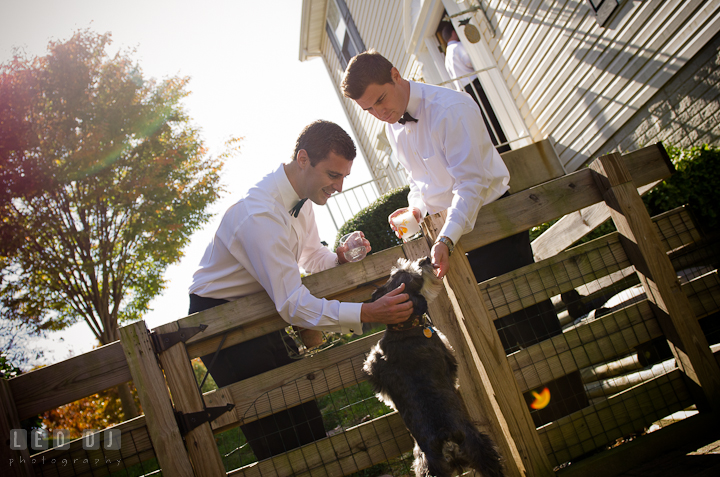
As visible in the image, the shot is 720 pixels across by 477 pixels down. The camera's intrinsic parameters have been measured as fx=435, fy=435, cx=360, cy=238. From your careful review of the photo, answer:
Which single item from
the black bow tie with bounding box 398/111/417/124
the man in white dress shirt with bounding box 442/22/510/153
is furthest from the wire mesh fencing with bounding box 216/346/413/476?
the man in white dress shirt with bounding box 442/22/510/153

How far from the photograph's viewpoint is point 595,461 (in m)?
2.51

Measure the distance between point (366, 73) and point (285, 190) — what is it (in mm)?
1013

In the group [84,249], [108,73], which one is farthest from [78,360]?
[108,73]

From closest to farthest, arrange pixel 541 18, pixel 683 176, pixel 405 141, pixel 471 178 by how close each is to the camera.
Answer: pixel 471 178, pixel 405 141, pixel 683 176, pixel 541 18

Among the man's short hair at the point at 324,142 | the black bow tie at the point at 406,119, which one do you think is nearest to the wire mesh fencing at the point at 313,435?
the man's short hair at the point at 324,142

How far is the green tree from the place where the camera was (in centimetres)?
1040

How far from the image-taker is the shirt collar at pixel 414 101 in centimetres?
319

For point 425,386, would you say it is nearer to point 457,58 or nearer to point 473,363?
point 473,363

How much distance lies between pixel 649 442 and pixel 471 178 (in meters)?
1.88

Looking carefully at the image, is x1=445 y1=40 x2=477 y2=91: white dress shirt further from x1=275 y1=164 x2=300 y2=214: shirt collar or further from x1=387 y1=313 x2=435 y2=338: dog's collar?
x1=387 y1=313 x2=435 y2=338: dog's collar

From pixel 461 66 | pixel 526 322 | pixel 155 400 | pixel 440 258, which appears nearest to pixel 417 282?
pixel 440 258

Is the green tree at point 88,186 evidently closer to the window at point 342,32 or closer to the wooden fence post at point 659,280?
the window at point 342,32

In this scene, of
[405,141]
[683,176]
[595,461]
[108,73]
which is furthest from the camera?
[108,73]

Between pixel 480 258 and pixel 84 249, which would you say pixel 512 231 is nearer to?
pixel 480 258
